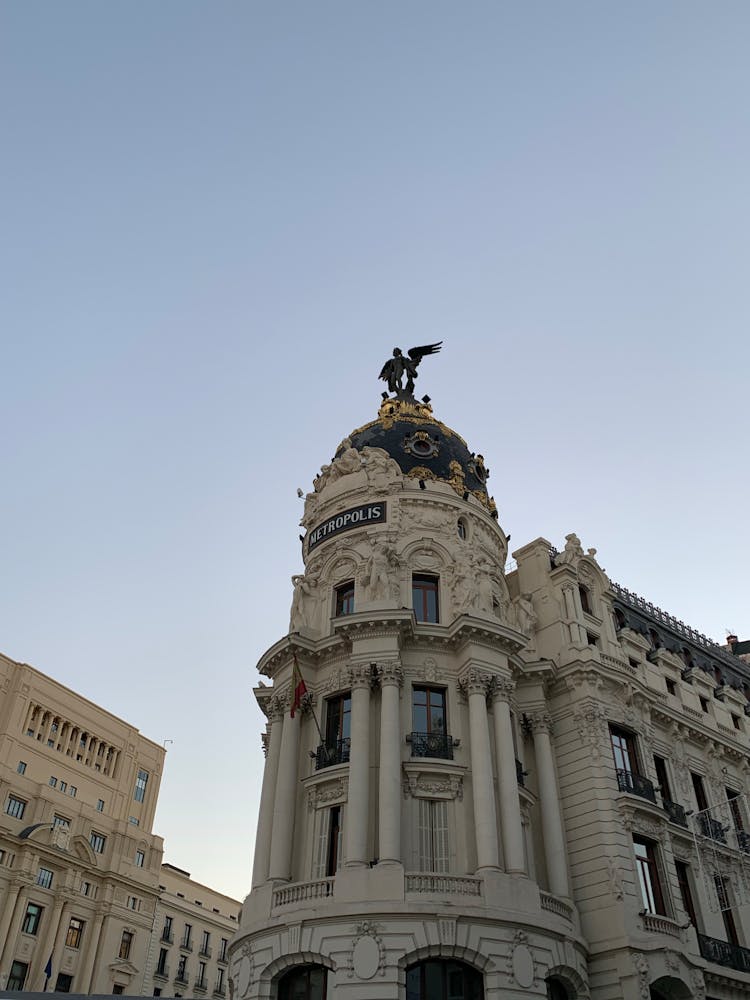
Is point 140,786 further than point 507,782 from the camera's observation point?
Yes

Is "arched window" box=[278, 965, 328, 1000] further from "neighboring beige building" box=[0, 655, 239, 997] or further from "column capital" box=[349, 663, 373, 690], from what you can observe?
"neighboring beige building" box=[0, 655, 239, 997]

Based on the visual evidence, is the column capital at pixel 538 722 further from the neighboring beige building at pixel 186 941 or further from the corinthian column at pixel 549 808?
the neighboring beige building at pixel 186 941

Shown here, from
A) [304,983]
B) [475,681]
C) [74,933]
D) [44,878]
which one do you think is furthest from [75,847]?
[475,681]

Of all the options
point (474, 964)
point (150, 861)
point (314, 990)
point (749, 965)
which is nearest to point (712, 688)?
point (749, 965)

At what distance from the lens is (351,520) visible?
4209cm

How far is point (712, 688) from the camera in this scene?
48688 millimetres

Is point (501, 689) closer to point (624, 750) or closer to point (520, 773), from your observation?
point (520, 773)

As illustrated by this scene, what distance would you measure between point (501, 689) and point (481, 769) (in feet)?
12.5

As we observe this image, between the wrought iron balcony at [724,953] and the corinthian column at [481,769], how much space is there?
11.5m

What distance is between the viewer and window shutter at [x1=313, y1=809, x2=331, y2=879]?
3291 centimetres

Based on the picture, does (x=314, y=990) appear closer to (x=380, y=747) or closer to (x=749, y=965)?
(x=380, y=747)

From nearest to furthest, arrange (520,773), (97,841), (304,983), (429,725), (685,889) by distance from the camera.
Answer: (304,983), (429,725), (520,773), (685,889), (97,841)

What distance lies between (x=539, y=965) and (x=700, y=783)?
16987mm

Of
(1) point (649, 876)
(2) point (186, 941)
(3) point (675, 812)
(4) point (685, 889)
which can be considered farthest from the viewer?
(2) point (186, 941)
